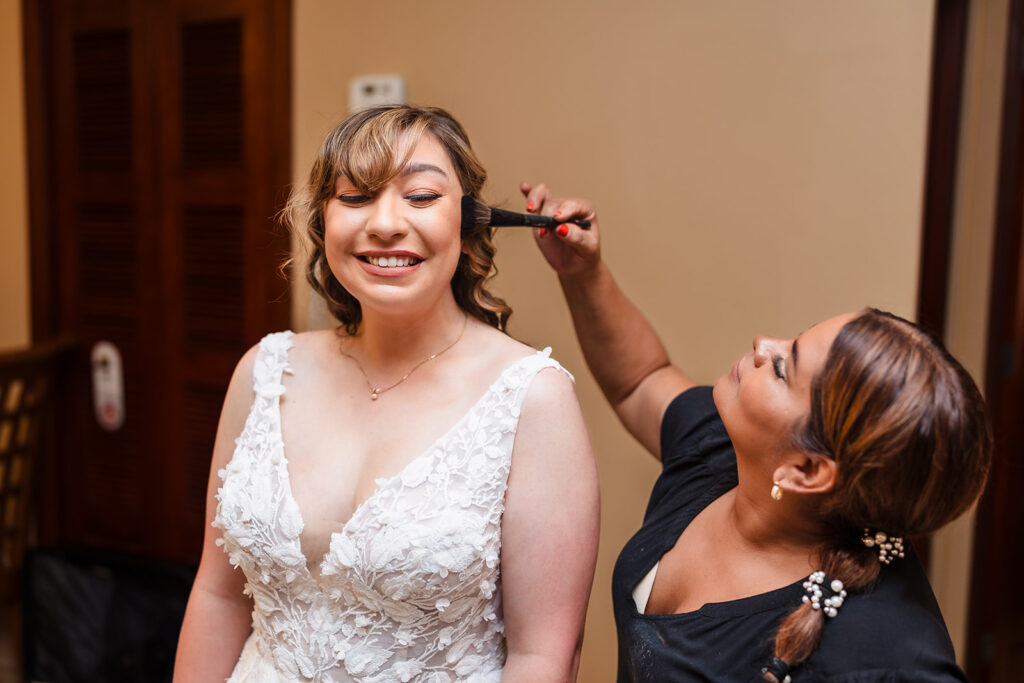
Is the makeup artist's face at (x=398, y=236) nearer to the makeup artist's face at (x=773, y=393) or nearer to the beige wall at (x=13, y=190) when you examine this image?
the makeup artist's face at (x=773, y=393)

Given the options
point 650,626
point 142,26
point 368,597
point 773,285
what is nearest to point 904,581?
point 650,626

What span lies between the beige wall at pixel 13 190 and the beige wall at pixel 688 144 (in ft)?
4.19

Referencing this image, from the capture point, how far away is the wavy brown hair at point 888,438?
3.26 feet

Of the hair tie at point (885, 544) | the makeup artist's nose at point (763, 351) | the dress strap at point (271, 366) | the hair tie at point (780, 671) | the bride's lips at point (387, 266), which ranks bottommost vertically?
the hair tie at point (780, 671)

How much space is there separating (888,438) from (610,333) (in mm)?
716

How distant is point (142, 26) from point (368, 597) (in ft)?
7.40

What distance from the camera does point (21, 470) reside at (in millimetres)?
2910

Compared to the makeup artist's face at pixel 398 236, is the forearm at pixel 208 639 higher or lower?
lower

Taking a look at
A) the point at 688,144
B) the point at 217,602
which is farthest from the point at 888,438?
the point at 688,144

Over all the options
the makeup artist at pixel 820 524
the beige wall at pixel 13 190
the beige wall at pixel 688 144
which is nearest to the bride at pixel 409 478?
the makeup artist at pixel 820 524

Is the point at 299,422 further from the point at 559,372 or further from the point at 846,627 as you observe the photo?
the point at 846,627

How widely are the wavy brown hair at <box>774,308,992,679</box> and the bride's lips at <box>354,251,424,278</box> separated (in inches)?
21.6

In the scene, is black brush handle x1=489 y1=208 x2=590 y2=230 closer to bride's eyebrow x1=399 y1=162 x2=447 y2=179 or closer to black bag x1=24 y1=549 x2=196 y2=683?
bride's eyebrow x1=399 y1=162 x2=447 y2=179

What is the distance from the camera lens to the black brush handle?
136 centimetres
